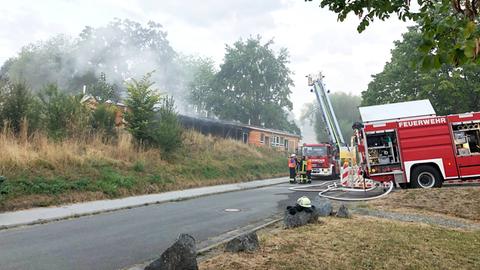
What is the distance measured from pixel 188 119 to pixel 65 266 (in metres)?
32.3

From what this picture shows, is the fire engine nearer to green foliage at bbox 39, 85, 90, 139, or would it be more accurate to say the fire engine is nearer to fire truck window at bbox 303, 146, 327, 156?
fire truck window at bbox 303, 146, 327, 156

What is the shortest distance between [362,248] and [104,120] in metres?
17.2

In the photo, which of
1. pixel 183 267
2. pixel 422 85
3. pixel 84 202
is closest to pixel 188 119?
pixel 422 85

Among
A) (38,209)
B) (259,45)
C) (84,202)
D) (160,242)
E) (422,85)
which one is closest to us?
(160,242)

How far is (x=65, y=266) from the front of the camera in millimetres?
5832

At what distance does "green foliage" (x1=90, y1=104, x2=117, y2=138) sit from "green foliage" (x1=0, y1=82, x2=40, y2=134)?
135 inches

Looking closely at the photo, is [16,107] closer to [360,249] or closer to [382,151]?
[382,151]

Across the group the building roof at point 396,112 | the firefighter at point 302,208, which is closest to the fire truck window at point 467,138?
the building roof at point 396,112

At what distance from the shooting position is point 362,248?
240 inches

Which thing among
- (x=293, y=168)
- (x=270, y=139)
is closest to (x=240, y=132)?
(x=270, y=139)

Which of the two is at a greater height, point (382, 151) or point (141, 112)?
point (141, 112)

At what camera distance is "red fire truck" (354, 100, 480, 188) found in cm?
1490

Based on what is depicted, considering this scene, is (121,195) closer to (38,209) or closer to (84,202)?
(84,202)

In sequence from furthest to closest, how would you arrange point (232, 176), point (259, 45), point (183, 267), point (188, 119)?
point (259, 45) → point (188, 119) → point (232, 176) → point (183, 267)
